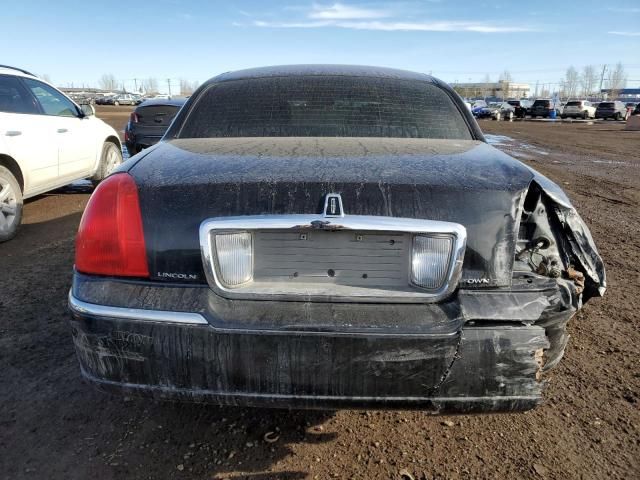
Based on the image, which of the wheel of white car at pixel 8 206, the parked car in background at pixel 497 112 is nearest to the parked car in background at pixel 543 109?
the parked car in background at pixel 497 112

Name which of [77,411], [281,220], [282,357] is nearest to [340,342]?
[282,357]

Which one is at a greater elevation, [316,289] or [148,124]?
[148,124]

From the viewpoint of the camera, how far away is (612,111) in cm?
3828

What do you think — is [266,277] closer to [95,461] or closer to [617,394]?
[95,461]

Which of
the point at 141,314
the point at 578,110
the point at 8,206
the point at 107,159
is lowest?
the point at 8,206

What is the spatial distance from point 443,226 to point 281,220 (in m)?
0.56

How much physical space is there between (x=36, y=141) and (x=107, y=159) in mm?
1933

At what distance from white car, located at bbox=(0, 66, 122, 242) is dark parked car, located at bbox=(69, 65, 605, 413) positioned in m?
4.18

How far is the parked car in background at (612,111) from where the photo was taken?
3812 centimetres

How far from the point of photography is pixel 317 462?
2018 mm

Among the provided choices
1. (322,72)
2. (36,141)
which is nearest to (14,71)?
(36,141)

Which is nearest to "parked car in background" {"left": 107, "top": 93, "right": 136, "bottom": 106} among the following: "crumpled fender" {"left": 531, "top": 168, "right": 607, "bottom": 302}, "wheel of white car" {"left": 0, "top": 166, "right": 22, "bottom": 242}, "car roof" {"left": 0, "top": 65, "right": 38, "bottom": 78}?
"car roof" {"left": 0, "top": 65, "right": 38, "bottom": 78}

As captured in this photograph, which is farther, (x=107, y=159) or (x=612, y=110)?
(x=612, y=110)

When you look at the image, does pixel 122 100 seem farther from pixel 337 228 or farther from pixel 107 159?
pixel 337 228
